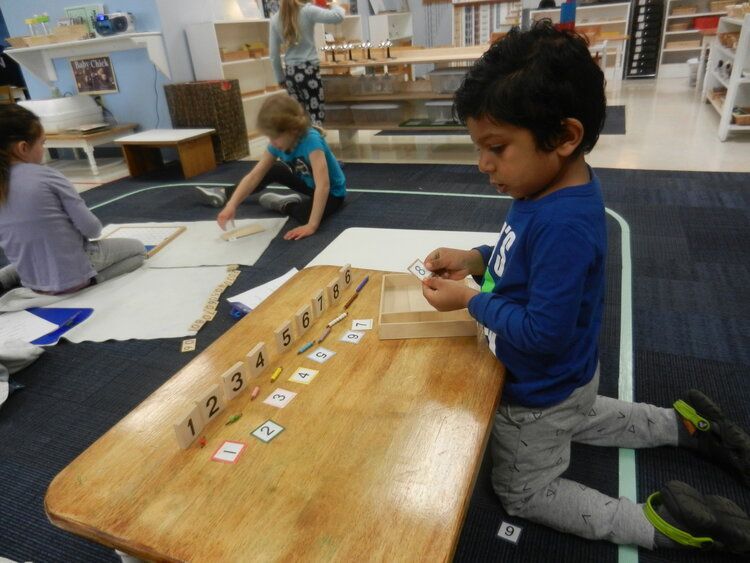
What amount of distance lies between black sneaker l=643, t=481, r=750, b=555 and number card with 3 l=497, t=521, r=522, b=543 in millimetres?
248

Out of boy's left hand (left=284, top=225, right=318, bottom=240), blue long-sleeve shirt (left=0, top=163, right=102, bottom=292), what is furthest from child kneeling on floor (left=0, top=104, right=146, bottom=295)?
boy's left hand (left=284, top=225, right=318, bottom=240)

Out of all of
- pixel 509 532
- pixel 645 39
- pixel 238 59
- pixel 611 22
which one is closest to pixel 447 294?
pixel 509 532

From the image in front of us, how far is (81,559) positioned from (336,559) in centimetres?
85

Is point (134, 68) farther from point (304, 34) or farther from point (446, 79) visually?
point (446, 79)

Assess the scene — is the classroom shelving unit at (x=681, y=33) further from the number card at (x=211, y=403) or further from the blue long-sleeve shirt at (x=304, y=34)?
the number card at (x=211, y=403)

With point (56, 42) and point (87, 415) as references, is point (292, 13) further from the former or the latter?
point (87, 415)

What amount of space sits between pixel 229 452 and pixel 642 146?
4.11 metres

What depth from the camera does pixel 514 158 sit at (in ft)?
2.50

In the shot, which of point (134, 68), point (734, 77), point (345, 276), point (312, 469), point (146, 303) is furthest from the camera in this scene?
point (134, 68)

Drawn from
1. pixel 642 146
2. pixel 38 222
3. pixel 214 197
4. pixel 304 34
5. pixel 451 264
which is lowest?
pixel 642 146

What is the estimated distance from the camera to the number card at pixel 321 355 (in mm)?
888

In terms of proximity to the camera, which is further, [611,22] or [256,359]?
[611,22]

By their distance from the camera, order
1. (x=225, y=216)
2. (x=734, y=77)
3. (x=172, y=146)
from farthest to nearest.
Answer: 1. (x=172, y=146)
2. (x=734, y=77)
3. (x=225, y=216)

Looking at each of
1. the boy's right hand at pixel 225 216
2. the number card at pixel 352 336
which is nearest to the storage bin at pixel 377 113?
the boy's right hand at pixel 225 216
